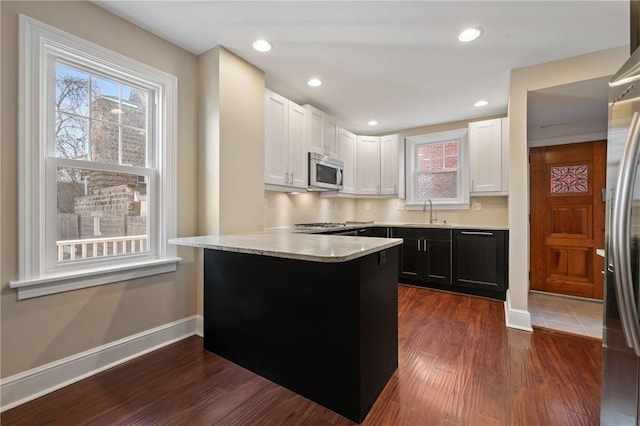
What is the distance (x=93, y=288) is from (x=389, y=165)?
4.03 metres

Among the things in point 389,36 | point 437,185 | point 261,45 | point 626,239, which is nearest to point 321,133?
point 261,45

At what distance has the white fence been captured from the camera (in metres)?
1.90

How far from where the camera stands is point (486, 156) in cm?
374

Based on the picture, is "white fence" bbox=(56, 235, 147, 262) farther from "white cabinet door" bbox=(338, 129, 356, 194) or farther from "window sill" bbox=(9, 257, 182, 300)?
"white cabinet door" bbox=(338, 129, 356, 194)

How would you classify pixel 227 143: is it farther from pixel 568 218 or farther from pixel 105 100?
pixel 568 218

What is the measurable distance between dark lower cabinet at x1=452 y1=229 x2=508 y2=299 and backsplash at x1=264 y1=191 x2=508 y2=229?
0.68 metres

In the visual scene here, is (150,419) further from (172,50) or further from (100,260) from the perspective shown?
(172,50)

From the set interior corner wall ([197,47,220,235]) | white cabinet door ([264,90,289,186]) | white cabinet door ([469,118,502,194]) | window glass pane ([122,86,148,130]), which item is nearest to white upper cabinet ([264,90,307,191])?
white cabinet door ([264,90,289,186])

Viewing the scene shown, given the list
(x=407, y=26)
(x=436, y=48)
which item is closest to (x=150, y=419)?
(x=407, y=26)

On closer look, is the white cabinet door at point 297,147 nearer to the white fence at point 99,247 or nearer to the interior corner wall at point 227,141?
the interior corner wall at point 227,141

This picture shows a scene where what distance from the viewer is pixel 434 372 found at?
6.40 ft

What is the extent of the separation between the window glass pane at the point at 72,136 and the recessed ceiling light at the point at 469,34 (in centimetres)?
291

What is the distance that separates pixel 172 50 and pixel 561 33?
3.18 m

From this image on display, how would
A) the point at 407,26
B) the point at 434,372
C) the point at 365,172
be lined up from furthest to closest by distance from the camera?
the point at 365,172, the point at 407,26, the point at 434,372
